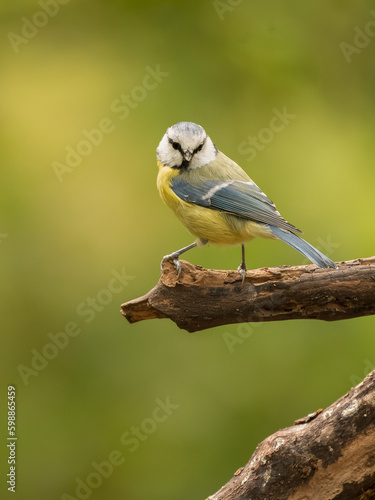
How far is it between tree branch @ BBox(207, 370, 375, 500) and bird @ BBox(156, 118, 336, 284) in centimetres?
60

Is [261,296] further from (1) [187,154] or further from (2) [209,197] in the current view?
(1) [187,154]

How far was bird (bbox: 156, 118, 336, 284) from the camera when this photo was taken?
7.88ft

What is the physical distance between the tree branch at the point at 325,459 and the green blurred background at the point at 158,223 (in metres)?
1.29

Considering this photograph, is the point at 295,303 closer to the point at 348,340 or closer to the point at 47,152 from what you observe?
the point at 348,340

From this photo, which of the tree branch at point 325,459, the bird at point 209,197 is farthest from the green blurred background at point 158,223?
the tree branch at point 325,459

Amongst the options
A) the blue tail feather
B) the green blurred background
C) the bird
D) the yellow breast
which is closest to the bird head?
the bird

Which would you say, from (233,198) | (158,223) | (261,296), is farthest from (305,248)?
(158,223)

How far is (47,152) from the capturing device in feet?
12.2

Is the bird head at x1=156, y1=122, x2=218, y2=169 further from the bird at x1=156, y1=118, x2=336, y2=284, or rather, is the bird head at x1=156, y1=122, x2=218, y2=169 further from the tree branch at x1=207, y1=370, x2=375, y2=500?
the tree branch at x1=207, y1=370, x2=375, y2=500

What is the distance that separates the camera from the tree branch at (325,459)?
2115 millimetres

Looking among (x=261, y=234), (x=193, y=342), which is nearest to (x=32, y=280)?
(x=193, y=342)

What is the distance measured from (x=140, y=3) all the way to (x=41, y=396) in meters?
2.40

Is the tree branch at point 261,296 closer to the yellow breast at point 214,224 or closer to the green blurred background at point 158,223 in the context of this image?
the yellow breast at point 214,224

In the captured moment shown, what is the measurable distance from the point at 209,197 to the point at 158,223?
1.22m
